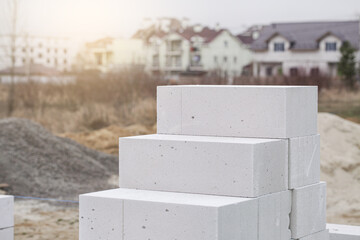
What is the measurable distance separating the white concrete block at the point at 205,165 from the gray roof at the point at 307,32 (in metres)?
39.4

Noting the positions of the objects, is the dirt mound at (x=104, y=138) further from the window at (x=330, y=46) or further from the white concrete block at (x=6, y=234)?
the window at (x=330, y=46)

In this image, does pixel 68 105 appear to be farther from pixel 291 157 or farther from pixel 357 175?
pixel 291 157

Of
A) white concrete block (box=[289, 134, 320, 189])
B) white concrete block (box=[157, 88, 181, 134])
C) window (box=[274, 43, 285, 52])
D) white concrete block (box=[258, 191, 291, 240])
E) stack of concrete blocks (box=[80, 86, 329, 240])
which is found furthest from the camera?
window (box=[274, 43, 285, 52])

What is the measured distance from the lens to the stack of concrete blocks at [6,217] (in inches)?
298

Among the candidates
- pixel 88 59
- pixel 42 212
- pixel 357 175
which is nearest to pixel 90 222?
pixel 42 212

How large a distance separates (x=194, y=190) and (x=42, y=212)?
21.0 feet

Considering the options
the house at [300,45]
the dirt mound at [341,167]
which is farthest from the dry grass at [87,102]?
the house at [300,45]

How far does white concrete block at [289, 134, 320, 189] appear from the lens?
21.3 ft

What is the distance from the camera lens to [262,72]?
155 ft

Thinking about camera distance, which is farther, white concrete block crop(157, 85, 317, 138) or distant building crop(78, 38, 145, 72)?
distant building crop(78, 38, 145, 72)

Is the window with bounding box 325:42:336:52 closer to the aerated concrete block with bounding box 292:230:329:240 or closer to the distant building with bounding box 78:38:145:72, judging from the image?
the distant building with bounding box 78:38:145:72

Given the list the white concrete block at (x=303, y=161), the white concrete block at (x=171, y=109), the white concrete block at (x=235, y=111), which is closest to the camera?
the white concrete block at (x=235, y=111)

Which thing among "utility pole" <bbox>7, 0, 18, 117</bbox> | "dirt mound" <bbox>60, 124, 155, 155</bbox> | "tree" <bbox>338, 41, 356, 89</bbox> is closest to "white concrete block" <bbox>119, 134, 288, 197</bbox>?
"dirt mound" <bbox>60, 124, 155, 155</bbox>

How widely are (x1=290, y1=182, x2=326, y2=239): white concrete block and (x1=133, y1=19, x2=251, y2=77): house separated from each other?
38194 mm
